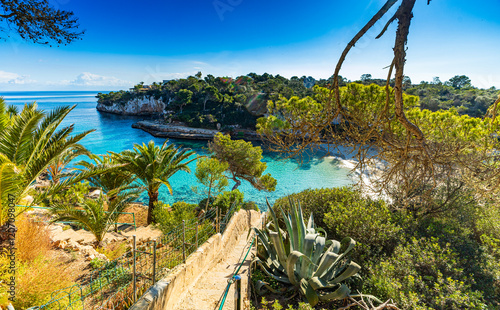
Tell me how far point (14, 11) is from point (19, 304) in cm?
411

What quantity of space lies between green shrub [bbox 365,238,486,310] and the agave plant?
34cm

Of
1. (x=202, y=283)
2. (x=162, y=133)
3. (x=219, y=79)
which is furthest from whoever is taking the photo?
(x=219, y=79)

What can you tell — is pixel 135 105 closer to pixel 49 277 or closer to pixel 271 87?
pixel 271 87

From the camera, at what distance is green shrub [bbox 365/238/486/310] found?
299cm

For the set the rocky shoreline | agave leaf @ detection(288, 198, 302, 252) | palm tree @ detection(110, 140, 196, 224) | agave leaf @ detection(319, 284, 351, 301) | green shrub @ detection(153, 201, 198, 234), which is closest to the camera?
agave leaf @ detection(319, 284, 351, 301)

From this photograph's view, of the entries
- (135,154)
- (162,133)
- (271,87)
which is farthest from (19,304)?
(271,87)

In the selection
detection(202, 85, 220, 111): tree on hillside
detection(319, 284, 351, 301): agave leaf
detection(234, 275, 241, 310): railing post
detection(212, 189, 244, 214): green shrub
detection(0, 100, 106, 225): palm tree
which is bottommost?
detection(212, 189, 244, 214): green shrub

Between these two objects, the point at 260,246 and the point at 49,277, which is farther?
the point at 260,246

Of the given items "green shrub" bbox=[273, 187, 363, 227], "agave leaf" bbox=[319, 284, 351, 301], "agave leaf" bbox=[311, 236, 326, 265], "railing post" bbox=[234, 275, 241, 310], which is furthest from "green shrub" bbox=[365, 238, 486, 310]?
"railing post" bbox=[234, 275, 241, 310]

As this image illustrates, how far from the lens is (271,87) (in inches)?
1693

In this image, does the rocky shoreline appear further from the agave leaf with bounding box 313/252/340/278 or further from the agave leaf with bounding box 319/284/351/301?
the agave leaf with bounding box 319/284/351/301

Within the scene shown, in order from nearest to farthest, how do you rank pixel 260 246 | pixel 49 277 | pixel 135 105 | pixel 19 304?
pixel 19 304 < pixel 49 277 < pixel 260 246 < pixel 135 105

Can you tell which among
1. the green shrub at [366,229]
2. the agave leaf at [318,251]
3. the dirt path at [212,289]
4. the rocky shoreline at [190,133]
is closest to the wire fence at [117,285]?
the dirt path at [212,289]

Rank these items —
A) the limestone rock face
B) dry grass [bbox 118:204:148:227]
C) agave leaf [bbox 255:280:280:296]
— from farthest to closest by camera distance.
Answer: the limestone rock face
dry grass [bbox 118:204:148:227]
agave leaf [bbox 255:280:280:296]
